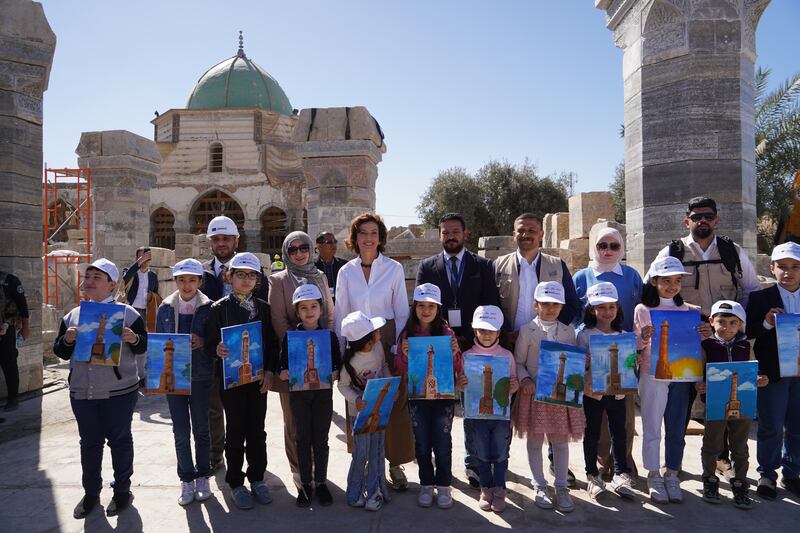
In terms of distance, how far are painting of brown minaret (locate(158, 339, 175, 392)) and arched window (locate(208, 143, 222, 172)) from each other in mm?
26331

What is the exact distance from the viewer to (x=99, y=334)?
3430 mm

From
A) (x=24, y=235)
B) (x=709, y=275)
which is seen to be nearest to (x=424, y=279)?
(x=709, y=275)

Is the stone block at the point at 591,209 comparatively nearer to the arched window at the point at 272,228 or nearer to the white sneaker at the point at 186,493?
the white sneaker at the point at 186,493

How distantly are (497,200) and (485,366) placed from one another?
2311 cm

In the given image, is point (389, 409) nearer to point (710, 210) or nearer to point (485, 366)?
point (485, 366)

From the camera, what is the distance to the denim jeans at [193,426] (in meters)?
3.66

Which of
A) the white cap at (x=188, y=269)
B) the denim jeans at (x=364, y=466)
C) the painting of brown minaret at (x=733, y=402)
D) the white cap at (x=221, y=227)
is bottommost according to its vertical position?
the denim jeans at (x=364, y=466)

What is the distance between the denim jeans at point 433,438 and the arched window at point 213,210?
25.6 metres

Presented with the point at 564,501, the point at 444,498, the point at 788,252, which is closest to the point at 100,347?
the point at 444,498

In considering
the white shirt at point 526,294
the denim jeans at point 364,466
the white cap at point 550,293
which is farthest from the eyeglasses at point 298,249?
the white cap at point 550,293

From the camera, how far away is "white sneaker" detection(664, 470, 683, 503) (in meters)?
3.52

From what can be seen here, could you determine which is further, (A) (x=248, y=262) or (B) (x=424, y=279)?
(B) (x=424, y=279)

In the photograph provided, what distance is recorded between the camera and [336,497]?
3684mm

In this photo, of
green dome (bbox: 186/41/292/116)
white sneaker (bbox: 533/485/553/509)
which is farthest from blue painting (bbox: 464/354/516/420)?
green dome (bbox: 186/41/292/116)
